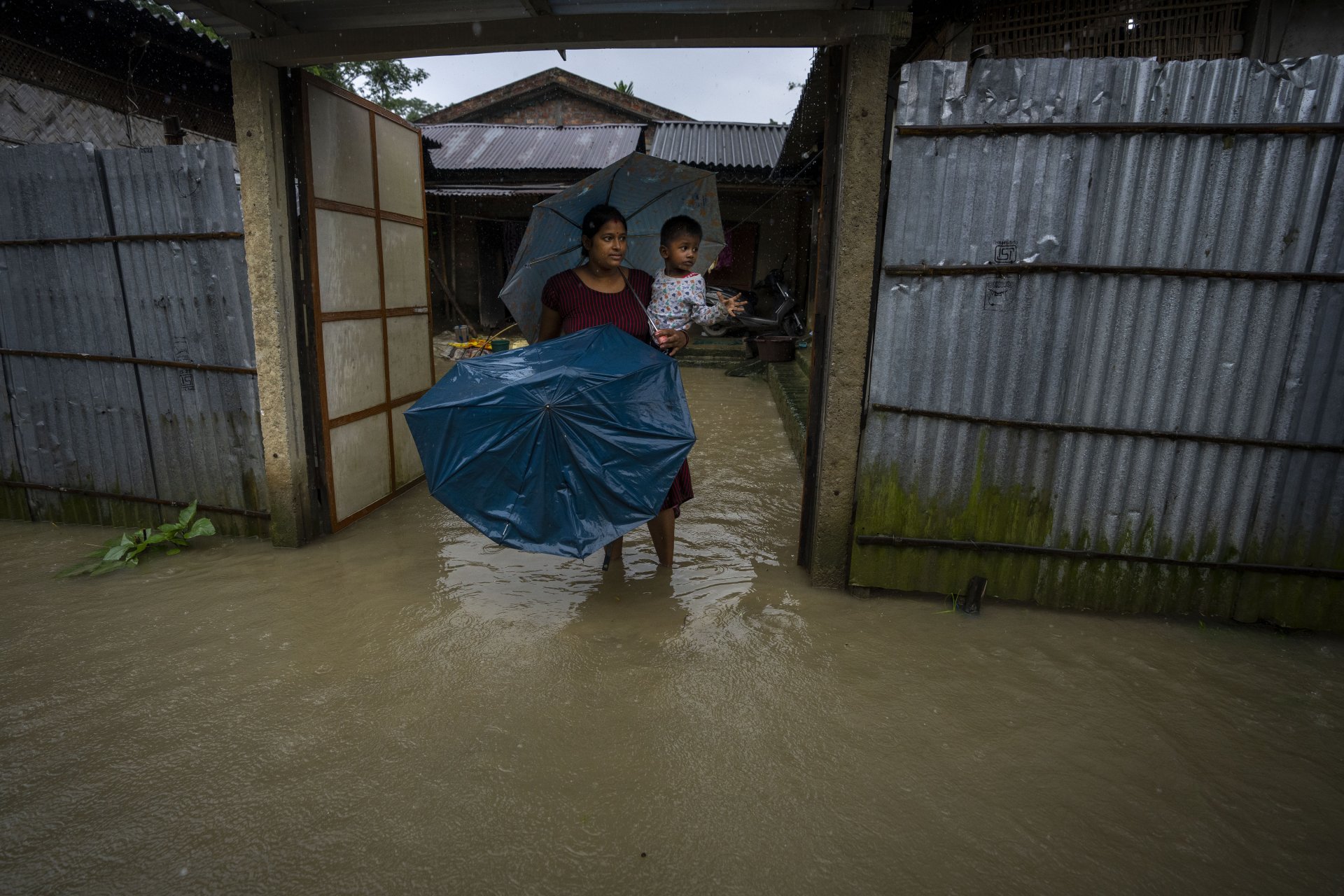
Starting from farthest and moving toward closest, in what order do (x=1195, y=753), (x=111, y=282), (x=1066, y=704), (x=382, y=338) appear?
(x=382, y=338), (x=111, y=282), (x=1066, y=704), (x=1195, y=753)

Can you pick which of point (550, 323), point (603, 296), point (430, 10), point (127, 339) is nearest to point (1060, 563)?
point (603, 296)

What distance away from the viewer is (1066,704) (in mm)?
2748

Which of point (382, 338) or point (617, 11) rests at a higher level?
point (617, 11)

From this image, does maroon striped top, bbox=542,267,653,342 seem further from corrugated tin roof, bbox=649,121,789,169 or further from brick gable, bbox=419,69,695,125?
brick gable, bbox=419,69,695,125

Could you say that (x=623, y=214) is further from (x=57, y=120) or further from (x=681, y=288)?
(x=57, y=120)

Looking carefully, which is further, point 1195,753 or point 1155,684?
point 1155,684

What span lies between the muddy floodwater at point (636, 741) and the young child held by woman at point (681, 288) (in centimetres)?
141

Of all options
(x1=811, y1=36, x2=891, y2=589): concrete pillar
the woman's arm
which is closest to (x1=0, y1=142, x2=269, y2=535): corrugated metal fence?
the woman's arm

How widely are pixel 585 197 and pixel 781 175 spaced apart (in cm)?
947

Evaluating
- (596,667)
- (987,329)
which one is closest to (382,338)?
(596,667)

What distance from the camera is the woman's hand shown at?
3.50m

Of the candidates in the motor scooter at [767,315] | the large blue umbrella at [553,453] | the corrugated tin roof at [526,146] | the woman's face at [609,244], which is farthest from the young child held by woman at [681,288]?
the corrugated tin roof at [526,146]

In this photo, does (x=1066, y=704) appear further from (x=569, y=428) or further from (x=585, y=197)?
(x=585, y=197)

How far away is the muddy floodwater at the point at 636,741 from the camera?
Answer: 200cm
